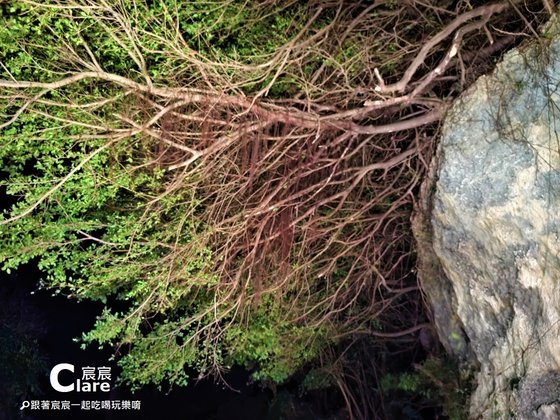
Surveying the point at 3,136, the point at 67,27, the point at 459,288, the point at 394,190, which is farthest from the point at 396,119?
the point at 3,136

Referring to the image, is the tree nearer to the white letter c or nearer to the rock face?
the rock face

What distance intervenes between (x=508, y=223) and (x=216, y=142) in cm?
158

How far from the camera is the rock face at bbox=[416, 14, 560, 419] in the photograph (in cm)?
327

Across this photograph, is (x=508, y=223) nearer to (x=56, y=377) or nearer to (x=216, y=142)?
(x=216, y=142)

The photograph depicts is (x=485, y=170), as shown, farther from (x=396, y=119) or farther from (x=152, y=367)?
(x=152, y=367)

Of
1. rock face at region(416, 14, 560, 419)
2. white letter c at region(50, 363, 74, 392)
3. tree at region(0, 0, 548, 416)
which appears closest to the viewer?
rock face at region(416, 14, 560, 419)

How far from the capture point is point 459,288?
157 inches

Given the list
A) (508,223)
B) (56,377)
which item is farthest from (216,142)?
(56,377)

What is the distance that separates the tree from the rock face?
32 centimetres

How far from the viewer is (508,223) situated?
3.44 m

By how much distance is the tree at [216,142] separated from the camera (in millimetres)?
3426

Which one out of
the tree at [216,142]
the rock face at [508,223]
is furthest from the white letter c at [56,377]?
the rock face at [508,223]

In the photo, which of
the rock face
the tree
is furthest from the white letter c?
the rock face

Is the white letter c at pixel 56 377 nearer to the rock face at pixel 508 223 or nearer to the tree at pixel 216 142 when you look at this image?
the tree at pixel 216 142
